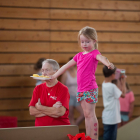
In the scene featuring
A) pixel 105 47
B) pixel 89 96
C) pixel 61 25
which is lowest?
pixel 89 96

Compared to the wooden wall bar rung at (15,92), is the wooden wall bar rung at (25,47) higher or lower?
higher

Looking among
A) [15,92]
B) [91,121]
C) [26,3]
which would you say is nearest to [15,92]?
[15,92]

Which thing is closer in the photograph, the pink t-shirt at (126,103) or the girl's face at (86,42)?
the girl's face at (86,42)

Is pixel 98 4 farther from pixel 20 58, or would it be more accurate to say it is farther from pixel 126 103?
pixel 126 103

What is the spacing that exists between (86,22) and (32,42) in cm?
134

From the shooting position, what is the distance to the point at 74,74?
4.57 m

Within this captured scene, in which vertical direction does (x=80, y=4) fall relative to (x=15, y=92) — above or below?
above

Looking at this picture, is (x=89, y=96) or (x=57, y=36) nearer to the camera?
(x=89, y=96)

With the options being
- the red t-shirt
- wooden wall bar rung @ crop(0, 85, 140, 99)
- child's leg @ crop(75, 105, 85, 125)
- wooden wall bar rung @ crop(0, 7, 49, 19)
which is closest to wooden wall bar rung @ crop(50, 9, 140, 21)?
wooden wall bar rung @ crop(0, 7, 49, 19)

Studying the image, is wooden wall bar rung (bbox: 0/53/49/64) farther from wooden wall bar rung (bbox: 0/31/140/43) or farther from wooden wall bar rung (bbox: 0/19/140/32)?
wooden wall bar rung (bbox: 0/19/140/32)

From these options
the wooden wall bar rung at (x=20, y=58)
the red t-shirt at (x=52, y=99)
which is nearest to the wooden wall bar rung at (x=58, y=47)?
the wooden wall bar rung at (x=20, y=58)

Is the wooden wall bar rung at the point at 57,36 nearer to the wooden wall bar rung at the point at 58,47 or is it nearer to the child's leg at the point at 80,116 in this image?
the wooden wall bar rung at the point at 58,47

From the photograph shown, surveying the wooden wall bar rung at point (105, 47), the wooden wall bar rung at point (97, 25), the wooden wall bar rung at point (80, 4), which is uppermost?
the wooden wall bar rung at point (80, 4)

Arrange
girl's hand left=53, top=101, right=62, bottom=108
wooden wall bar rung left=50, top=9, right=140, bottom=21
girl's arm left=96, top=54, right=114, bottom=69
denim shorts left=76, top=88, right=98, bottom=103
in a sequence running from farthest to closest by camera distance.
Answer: wooden wall bar rung left=50, top=9, right=140, bottom=21 < girl's hand left=53, top=101, right=62, bottom=108 < denim shorts left=76, top=88, right=98, bottom=103 < girl's arm left=96, top=54, right=114, bottom=69
